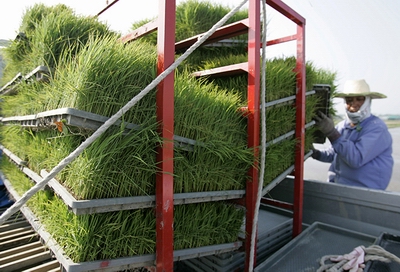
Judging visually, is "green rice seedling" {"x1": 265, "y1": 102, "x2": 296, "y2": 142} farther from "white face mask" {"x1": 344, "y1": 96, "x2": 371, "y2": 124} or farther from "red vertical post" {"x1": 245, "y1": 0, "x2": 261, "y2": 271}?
"white face mask" {"x1": 344, "y1": 96, "x2": 371, "y2": 124}

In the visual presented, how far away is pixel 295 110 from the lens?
1.97m

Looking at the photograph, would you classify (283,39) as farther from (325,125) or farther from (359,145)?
(359,145)

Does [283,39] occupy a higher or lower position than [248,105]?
higher

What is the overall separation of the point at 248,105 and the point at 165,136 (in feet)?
1.96

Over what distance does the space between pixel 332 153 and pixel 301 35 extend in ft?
5.90

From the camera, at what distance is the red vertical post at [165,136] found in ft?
3.61

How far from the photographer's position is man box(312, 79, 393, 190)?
2809 mm

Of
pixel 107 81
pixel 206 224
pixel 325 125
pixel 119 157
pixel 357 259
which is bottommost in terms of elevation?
pixel 357 259

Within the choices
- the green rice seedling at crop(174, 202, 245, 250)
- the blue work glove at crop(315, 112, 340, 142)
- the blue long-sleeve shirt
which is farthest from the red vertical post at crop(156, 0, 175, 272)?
the blue long-sleeve shirt

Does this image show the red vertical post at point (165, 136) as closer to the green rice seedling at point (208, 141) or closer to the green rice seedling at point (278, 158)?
the green rice seedling at point (208, 141)

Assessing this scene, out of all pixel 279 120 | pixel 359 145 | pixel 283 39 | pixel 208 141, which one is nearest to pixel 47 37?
pixel 208 141

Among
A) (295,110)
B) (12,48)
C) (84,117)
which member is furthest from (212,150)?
(12,48)

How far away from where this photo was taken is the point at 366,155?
2820mm

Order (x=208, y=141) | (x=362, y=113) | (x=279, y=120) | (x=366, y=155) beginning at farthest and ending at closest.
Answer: (x=362, y=113), (x=366, y=155), (x=279, y=120), (x=208, y=141)
